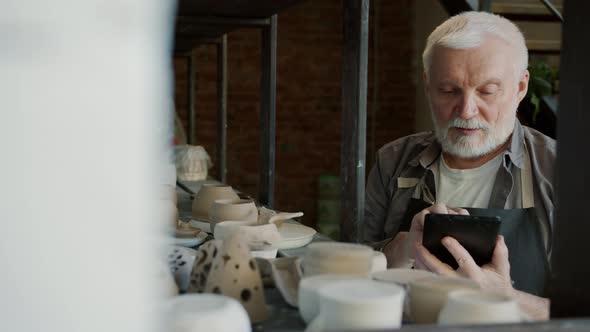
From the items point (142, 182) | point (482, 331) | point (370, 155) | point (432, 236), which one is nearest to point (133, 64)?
point (142, 182)

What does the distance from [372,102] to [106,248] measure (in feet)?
17.0

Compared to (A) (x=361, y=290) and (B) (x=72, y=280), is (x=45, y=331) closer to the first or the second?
(B) (x=72, y=280)

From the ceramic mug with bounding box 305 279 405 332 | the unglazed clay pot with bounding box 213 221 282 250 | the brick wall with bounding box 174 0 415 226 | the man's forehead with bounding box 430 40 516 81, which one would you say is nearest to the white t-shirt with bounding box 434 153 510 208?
the man's forehead with bounding box 430 40 516 81

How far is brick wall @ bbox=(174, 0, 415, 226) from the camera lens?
17.4 feet

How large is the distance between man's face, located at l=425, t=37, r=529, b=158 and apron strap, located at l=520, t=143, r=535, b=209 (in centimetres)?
10

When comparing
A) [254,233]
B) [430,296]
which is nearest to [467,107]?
[254,233]

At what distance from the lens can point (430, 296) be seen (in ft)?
2.19

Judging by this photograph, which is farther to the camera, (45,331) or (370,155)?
(370,155)

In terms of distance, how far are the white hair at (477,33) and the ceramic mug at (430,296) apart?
1152mm

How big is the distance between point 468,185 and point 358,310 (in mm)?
1322

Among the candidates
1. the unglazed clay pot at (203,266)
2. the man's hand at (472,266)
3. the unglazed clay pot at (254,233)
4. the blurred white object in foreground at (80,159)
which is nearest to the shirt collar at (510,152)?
the man's hand at (472,266)

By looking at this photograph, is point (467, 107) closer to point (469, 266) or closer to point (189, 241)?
point (469, 266)

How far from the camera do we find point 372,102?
5441 millimetres

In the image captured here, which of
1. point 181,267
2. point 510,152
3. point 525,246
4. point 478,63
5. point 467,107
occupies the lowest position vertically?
point 525,246
